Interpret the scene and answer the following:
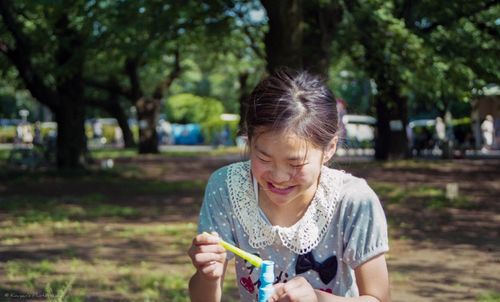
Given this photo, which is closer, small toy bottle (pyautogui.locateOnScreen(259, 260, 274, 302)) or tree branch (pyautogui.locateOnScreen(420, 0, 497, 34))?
small toy bottle (pyautogui.locateOnScreen(259, 260, 274, 302))

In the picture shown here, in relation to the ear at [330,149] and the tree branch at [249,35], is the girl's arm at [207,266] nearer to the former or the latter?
the ear at [330,149]

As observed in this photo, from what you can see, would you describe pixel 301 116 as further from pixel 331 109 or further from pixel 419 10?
pixel 419 10

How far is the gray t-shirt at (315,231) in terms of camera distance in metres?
2.26

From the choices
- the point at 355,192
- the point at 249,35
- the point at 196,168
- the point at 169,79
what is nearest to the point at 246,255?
the point at 355,192

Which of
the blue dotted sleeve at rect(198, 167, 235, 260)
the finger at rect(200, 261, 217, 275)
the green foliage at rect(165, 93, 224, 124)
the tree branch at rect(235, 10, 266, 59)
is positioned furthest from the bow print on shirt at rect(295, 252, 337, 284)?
the green foliage at rect(165, 93, 224, 124)

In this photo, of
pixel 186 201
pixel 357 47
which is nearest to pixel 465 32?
pixel 357 47

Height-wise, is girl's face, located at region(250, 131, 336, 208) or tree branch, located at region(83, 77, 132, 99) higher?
tree branch, located at region(83, 77, 132, 99)

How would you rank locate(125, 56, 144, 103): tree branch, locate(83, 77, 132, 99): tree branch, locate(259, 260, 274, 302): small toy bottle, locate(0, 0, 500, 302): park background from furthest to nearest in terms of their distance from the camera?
locate(83, 77, 132, 99): tree branch < locate(125, 56, 144, 103): tree branch < locate(0, 0, 500, 302): park background < locate(259, 260, 274, 302): small toy bottle

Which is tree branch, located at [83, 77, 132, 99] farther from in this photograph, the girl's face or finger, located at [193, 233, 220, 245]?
finger, located at [193, 233, 220, 245]

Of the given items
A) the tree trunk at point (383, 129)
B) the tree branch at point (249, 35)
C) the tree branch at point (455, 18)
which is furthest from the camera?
the tree trunk at point (383, 129)

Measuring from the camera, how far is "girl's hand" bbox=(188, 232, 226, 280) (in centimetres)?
203

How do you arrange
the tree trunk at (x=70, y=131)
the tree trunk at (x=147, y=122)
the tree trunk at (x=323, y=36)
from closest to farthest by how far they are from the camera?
the tree trunk at (x=323, y=36) → the tree trunk at (x=70, y=131) → the tree trunk at (x=147, y=122)

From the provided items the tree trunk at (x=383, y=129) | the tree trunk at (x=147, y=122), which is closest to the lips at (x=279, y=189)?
the tree trunk at (x=383, y=129)

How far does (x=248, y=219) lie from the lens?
2.31 m
